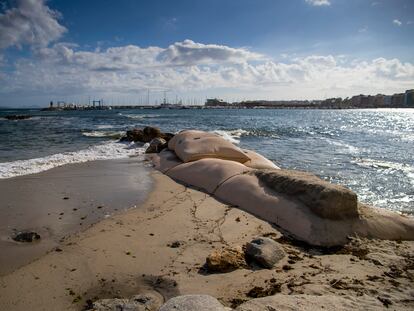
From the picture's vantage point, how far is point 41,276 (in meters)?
3.89

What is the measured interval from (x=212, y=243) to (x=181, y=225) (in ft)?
2.93

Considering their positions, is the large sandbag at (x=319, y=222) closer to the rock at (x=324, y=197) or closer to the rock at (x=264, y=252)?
the rock at (x=324, y=197)

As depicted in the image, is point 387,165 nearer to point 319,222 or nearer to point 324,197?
point 324,197

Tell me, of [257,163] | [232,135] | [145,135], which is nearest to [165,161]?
[257,163]

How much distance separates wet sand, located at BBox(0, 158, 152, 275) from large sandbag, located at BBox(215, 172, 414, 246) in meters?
2.65

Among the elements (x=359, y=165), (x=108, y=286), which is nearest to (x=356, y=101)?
(x=359, y=165)

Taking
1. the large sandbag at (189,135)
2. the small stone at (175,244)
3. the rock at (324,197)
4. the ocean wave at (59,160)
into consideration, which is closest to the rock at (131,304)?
the small stone at (175,244)

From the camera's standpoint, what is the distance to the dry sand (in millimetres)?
3508

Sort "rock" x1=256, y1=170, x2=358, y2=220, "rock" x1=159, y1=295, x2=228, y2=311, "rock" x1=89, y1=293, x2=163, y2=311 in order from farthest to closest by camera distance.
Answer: "rock" x1=256, y1=170, x2=358, y2=220 < "rock" x1=89, y1=293, x2=163, y2=311 < "rock" x1=159, y1=295, x2=228, y2=311

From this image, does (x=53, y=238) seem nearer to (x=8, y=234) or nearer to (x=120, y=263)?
(x=8, y=234)

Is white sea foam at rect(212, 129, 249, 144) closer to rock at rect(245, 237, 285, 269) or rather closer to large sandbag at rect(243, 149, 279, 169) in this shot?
large sandbag at rect(243, 149, 279, 169)

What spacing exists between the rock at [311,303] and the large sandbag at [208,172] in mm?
4622

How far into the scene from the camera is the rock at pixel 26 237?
4.90 metres

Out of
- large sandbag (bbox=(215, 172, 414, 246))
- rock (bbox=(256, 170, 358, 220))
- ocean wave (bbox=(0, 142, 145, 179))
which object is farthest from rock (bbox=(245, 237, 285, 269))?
ocean wave (bbox=(0, 142, 145, 179))
